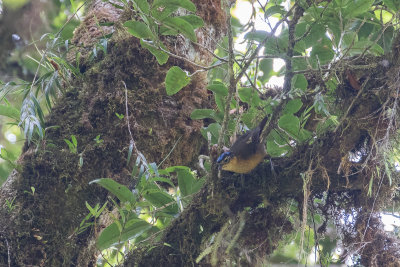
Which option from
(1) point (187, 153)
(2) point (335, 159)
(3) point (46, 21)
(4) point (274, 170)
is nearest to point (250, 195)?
(4) point (274, 170)

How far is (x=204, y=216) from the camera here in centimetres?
177

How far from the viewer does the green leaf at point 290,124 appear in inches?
70.3

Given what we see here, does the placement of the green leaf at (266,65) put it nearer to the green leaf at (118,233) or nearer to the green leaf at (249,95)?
the green leaf at (249,95)

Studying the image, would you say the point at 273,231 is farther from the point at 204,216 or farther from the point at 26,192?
the point at 26,192

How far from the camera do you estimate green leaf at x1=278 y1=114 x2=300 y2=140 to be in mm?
1785

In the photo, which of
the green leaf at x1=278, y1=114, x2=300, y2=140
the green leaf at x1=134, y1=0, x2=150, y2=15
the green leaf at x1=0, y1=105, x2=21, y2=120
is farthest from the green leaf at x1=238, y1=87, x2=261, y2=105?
the green leaf at x1=0, y1=105, x2=21, y2=120

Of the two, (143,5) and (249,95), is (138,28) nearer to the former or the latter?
(143,5)

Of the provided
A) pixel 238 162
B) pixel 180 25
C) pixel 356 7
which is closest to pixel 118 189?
pixel 238 162

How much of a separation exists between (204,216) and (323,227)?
551mm

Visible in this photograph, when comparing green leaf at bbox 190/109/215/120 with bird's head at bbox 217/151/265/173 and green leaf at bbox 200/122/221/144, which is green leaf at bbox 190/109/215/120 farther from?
bird's head at bbox 217/151/265/173

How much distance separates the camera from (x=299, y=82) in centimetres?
190

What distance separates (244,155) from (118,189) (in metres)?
0.52

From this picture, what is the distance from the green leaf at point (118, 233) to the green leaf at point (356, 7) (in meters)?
1.21

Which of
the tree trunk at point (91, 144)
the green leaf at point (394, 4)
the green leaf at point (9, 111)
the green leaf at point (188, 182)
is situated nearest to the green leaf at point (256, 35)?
the tree trunk at point (91, 144)
